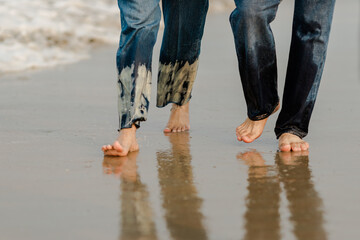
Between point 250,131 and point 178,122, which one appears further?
point 178,122

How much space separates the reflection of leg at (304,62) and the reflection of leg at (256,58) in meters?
0.09

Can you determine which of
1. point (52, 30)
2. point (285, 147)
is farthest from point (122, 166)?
point (52, 30)

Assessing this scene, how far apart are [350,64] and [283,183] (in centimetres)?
351

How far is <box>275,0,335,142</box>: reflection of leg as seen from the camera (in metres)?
3.75

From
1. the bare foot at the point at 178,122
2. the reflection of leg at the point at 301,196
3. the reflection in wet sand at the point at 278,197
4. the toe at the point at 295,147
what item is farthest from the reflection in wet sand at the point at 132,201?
the toe at the point at 295,147

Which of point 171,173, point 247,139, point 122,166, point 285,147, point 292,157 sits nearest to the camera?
point 171,173

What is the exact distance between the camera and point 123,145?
358cm

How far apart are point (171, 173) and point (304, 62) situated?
98 centimetres

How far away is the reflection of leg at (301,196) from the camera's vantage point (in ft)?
8.18

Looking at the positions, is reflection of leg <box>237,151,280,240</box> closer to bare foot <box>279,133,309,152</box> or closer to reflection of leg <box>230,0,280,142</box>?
bare foot <box>279,133,309,152</box>

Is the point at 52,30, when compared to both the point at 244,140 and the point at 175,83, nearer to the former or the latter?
the point at 175,83

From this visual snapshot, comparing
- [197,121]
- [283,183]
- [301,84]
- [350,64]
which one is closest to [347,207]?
[283,183]

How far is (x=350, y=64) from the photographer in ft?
21.0

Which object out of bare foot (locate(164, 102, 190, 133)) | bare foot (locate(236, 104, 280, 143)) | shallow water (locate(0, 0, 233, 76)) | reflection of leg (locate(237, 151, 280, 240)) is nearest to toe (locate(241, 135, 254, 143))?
bare foot (locate(236, 104, 280, 143))
